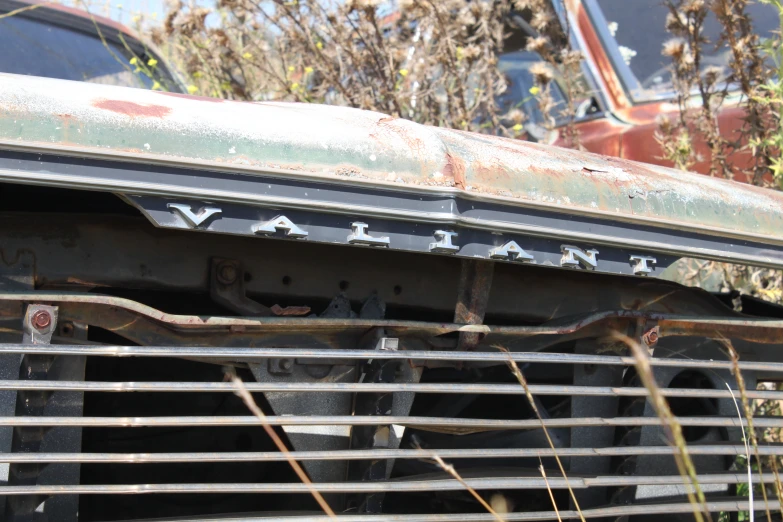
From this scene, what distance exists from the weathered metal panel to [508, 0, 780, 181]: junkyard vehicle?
6.55ft

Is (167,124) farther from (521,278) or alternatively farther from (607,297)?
(607,297)

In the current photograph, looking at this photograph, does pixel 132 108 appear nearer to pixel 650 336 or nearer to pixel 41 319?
pixel 41 319

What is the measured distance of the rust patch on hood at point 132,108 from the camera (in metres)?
1.68

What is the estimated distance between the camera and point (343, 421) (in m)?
1.89

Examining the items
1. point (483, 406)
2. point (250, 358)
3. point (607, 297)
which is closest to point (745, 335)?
point (607, 297)

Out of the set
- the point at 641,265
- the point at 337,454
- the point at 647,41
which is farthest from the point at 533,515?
the point at 647,41

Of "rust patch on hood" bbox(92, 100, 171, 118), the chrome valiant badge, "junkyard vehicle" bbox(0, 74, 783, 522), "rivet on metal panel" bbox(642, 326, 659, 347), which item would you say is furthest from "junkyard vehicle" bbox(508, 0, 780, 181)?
"rust patch on hood" bbox(92, 100, 171, 118)

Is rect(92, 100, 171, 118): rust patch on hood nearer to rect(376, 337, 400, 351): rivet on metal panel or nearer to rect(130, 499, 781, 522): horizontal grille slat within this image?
rect(376, 337, 400, 351): rivet on metal panel

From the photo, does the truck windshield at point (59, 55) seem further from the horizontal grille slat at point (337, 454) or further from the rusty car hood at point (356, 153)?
the horizontal grille slat at point (337, 454)

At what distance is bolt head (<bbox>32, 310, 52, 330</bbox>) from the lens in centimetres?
179

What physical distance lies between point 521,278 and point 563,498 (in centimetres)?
63

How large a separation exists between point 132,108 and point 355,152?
428 millimetres

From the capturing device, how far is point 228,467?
8.78 feet

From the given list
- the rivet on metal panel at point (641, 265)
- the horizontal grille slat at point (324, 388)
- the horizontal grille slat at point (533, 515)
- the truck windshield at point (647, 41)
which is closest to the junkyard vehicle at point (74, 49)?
the horizontal grille slat at point (324, 388)
